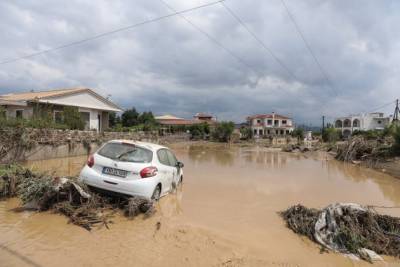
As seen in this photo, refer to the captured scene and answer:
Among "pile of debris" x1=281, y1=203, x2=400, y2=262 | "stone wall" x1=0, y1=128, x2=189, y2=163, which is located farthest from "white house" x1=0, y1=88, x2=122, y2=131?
"pile of debris" x1=281, y1=203, x2=400, y2=262

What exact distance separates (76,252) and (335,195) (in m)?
9.33

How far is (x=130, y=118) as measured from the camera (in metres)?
53.8

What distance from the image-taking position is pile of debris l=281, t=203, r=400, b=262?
15.9ft

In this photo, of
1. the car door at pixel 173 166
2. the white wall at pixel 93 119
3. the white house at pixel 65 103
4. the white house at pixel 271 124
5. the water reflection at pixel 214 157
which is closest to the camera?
the car door at pixel 173 166

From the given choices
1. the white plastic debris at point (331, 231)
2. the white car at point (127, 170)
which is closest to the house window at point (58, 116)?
the white car at point (127, 170)

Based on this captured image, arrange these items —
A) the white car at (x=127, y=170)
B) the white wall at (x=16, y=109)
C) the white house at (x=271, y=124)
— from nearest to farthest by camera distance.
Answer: the white car at (x=127, y=170) < the white wall at (x=16, y=109) < the white house at (x=271, y=124)

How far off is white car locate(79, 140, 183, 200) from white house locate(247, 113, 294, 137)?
7607cm

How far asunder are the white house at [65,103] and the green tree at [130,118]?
2214 cm

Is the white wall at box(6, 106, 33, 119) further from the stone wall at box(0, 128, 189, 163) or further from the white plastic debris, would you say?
the white plastic debris

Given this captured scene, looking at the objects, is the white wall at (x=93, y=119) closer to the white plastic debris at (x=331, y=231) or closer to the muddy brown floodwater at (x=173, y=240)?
the muddy brown floodwater at (x=173, y=240)

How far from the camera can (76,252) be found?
13.3ft

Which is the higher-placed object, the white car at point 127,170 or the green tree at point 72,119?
the green tree at point 72,119

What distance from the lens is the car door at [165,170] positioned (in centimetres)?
683

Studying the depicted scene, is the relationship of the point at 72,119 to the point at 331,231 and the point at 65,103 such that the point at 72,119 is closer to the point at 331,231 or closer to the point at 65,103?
the point at 65,103
